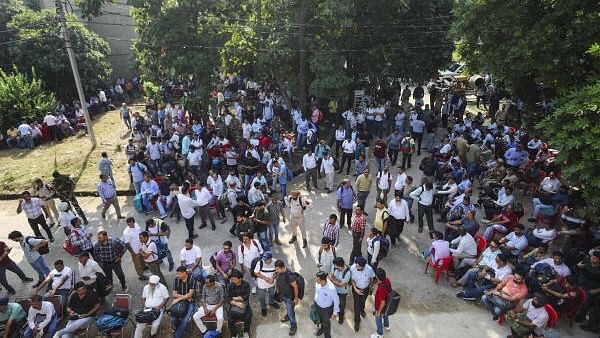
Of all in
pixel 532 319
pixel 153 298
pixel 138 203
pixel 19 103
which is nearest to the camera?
pixel 532 319

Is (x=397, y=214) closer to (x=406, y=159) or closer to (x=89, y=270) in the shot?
(x=406, y=159)

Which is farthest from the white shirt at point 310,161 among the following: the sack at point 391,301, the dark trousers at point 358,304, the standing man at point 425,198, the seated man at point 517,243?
the sack at point 391,301

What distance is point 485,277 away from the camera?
25.0 feet

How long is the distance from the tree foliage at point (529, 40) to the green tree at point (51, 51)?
19.0 meters

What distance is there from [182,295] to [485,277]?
556 cm

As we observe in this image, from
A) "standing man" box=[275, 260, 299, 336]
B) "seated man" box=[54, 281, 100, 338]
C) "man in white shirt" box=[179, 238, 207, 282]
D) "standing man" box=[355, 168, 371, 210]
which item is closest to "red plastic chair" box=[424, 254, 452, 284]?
"standing man" box=[355, 168, 371, 210]

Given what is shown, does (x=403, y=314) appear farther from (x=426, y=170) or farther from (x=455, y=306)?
(x=426, y=170)

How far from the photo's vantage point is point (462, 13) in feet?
38.2

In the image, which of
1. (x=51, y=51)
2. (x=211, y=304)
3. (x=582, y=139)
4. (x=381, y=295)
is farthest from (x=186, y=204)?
(x=51, y=51)

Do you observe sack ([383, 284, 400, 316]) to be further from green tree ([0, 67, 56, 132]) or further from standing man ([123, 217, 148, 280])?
green tree ([0, 67, 56, 132])

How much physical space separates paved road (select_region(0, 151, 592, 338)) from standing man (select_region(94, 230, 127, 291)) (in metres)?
0.82

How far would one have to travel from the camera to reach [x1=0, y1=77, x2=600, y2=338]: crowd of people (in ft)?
22.6

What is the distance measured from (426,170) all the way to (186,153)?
764 cm

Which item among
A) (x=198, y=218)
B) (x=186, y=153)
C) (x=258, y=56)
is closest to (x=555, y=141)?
(x=198, y=218)
